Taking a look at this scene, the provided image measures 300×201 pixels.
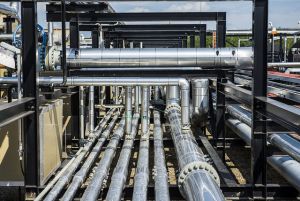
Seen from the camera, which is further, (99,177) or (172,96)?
(172,96)

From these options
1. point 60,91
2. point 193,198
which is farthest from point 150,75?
point 193,198

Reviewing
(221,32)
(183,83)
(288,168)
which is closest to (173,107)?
(221,32)

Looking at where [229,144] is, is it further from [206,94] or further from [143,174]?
[143,174]

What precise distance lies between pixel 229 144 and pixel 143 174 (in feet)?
8.57

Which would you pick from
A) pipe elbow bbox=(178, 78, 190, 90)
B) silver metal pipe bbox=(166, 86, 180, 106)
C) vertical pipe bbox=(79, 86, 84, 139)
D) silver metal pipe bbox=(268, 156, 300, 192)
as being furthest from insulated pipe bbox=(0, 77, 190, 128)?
silver metal pipe bbox=(166, 86, 180, 106)

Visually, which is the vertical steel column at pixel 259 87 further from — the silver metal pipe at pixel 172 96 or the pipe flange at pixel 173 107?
the silver metal pipe at pixel 172 96

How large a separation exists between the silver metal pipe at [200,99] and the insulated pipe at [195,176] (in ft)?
5.70

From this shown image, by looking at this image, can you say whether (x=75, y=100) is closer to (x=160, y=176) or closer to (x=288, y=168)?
(x=160, y=176)

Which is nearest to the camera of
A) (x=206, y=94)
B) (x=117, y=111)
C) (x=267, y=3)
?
(x=267, y=3)

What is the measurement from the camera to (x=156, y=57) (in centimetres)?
442

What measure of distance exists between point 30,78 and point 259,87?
169 cm

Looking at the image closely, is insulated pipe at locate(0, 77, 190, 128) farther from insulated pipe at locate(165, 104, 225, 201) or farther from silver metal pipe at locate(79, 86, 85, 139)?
silver metal pipe at locate(79, 86, 85, 139)

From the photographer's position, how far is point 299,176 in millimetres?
3375

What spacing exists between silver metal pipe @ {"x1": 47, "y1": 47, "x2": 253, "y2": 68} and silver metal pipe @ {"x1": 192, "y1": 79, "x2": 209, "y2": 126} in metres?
1.21
